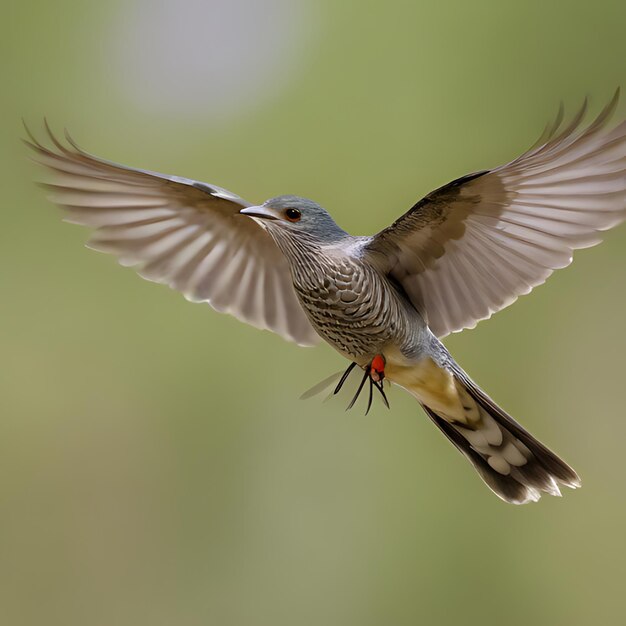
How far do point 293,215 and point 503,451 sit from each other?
87cm

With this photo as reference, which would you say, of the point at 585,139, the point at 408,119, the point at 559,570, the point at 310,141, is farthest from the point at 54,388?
the point at 585,139

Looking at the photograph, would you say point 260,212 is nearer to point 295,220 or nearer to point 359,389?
point 295,220

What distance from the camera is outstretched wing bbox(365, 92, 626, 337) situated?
6.16 ft

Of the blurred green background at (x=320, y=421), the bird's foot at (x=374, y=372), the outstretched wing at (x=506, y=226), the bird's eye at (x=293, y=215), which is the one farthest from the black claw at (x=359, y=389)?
the blurred green background at (x=320, y=421)

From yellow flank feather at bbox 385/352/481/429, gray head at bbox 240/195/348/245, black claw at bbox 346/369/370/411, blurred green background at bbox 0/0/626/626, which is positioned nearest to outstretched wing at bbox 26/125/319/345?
gray head at bbox 240/195/348/245

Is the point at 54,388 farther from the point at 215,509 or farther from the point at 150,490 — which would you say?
the point at 215,509

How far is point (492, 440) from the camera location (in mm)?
2475

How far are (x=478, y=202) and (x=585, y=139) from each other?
1.11ft

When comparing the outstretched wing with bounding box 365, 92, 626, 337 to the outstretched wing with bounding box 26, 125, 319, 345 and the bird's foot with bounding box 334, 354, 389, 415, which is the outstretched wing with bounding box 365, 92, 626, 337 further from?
the outstretched wing with bounding box 26, 125, 319, 345

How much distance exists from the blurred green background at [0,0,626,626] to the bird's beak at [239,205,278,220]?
2.60m

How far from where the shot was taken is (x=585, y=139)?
1811 mm

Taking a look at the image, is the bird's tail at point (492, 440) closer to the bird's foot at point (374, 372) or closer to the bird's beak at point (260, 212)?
the bird's foot at point (374, 372)

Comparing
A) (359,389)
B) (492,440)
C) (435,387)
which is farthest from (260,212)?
(492,440)

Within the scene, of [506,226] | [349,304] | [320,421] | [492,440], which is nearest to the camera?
[349,304]
